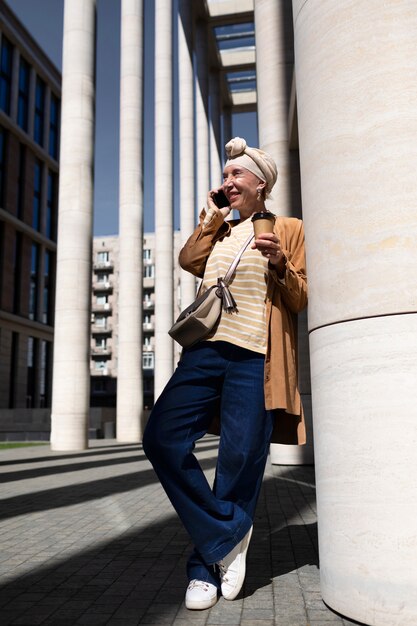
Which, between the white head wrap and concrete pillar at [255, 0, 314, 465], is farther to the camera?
concrete pillar at [255, 0, 314, 465]

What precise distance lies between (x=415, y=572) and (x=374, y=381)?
82 centimetres

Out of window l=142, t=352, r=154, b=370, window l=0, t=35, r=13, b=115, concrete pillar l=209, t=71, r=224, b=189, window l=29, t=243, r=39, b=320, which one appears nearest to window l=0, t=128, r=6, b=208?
window l=0, t=35, r=13, b=115

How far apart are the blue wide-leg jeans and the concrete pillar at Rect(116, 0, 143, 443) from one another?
65.2ft

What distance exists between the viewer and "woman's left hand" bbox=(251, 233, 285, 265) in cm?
294

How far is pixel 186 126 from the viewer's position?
3262 centimetres

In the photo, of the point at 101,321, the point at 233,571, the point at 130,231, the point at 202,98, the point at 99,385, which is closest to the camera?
the point at 233,571

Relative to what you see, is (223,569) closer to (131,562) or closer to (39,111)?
(131,562)

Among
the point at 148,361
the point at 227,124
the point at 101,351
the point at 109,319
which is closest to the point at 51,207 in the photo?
the point at 227,124

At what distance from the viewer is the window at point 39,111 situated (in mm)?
45469

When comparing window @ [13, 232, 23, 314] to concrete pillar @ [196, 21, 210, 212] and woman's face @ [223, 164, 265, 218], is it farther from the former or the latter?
woman's face @ [223, 164, 265, 218]

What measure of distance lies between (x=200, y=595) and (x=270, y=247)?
177 cm

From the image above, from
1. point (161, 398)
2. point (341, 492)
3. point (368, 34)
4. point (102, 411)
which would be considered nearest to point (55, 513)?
point (161, 398)

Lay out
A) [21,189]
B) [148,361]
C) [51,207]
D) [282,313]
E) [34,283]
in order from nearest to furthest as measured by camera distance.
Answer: [282,313] < [21,189] < [34,283] < [51,207] < [148,361]

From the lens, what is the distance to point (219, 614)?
113 inches
